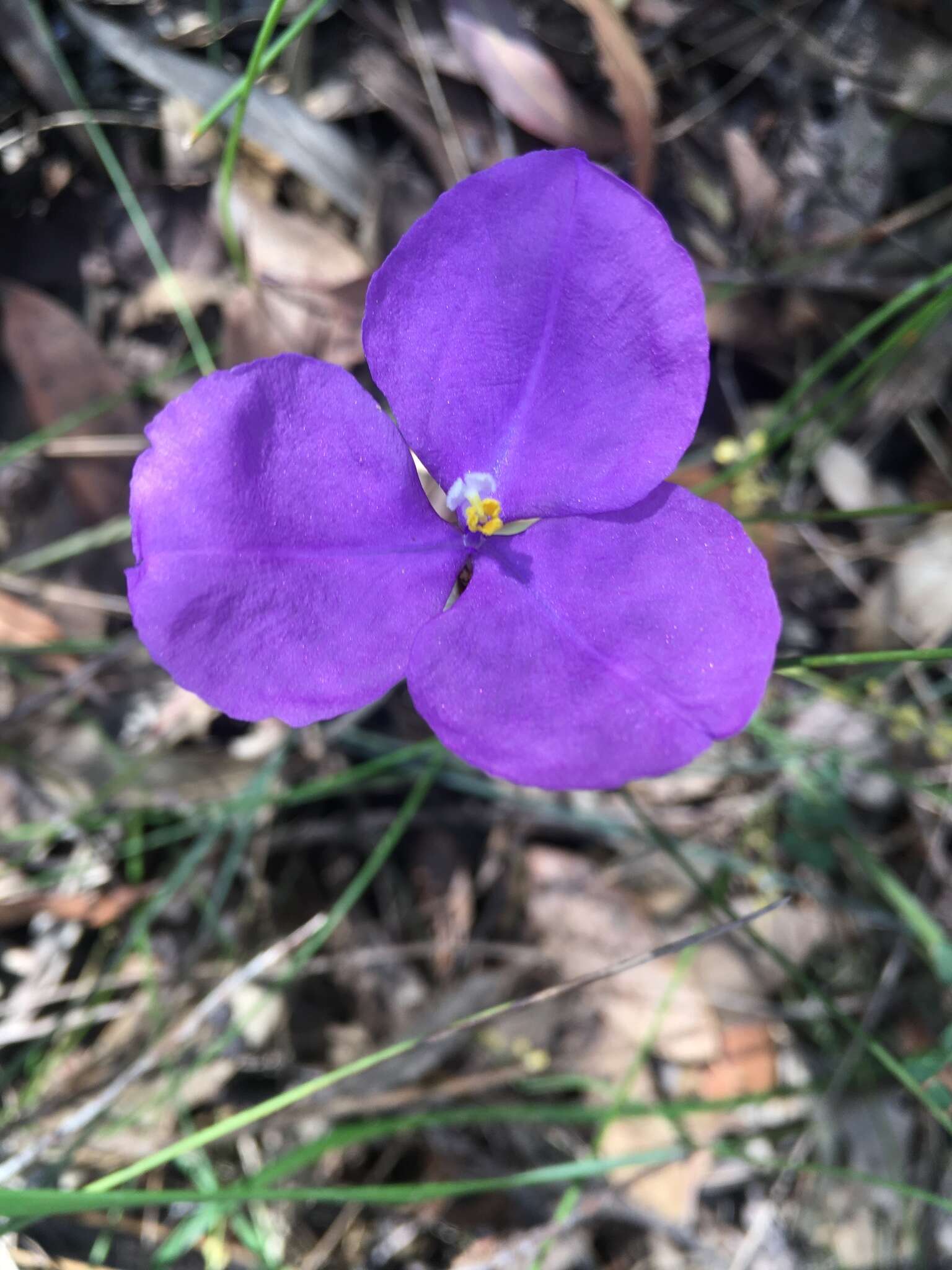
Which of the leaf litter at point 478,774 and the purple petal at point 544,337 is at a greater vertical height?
the purple petal at point 544,337

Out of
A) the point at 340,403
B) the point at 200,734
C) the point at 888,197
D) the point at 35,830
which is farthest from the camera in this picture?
the point at 888,197

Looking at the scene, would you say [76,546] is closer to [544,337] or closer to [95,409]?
[95,409]

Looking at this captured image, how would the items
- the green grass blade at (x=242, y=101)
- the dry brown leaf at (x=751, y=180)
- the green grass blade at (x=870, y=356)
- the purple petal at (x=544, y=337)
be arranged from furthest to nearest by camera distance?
the dry brown leaf at (x=751, y=180) < the green grass blade at (x=870, y=356) < the green grass blade at (x=242, y=101) < the purple petal at (x=544, y=337)

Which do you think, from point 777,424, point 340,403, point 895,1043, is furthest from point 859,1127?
point 340,403

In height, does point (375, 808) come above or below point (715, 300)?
below

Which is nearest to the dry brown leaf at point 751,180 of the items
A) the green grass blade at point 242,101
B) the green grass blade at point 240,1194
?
the green grass blade at point 242,101

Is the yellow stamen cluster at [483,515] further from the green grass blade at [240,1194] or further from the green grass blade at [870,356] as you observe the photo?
the green grass blade at [240,1194]

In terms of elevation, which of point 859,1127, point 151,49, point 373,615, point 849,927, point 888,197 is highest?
point 151,49

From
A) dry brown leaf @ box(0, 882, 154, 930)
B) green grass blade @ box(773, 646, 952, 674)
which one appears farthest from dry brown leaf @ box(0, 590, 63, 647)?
green grass blade @ box(773, 646, 952, 674)

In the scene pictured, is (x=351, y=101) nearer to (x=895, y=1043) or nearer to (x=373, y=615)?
(x=373, y=615)
